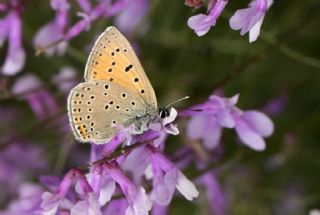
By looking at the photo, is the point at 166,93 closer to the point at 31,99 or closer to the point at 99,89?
the point at 31,99

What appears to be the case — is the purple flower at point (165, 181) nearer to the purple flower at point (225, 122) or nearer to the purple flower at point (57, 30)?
the purple flower at point (225, 122)

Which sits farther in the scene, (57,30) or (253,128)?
(57,30)

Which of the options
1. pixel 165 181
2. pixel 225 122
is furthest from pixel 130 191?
pixel 225 122

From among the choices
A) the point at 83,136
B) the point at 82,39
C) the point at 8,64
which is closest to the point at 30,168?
the point at 82,39

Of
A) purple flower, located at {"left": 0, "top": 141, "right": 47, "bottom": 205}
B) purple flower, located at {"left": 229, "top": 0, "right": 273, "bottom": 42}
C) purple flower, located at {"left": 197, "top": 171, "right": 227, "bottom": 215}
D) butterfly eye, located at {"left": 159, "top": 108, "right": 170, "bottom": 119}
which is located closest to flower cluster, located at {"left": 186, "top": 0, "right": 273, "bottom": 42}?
purple flower, located at {"left": 229, "top": 0, "right": 273, "bottom": 42}

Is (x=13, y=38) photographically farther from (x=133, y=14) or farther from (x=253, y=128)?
(x=253, y=128)

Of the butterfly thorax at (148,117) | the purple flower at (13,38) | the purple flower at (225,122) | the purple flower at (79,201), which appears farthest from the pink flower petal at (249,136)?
the purple flower at (13,38)

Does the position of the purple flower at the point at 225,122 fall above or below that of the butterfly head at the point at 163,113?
below
